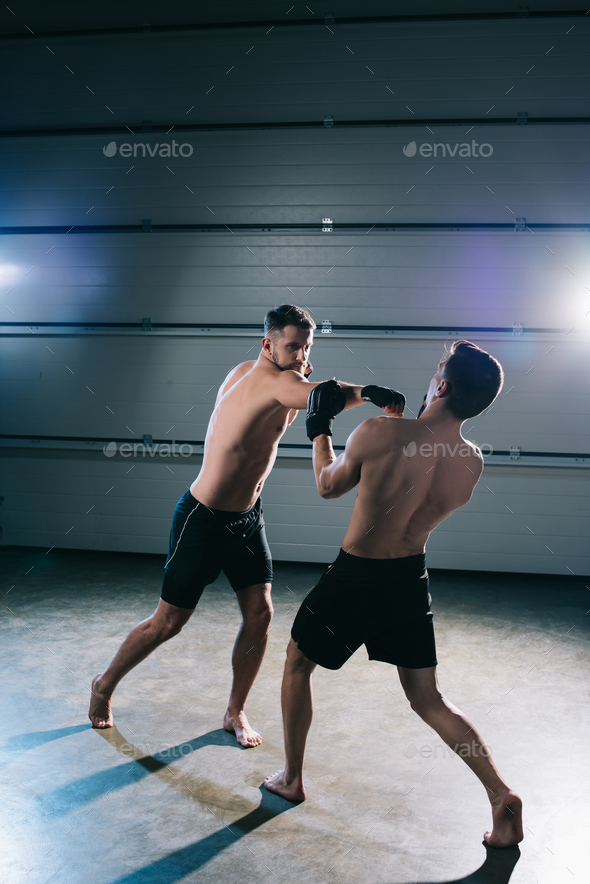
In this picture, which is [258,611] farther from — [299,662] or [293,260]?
[293,260]

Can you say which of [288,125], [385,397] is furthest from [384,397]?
[288,125]

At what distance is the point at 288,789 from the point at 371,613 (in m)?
0.86

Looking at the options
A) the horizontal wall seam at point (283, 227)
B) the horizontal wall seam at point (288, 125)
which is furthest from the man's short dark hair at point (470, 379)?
the horizontal wall seam at point (288, 125)

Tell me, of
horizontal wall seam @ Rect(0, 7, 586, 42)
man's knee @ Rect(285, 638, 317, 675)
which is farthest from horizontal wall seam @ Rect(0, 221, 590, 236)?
man's knee @ Rect(285, 638, 317, 675)

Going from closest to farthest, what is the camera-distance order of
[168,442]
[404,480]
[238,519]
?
[404,480]
[238,519]
[168,442]

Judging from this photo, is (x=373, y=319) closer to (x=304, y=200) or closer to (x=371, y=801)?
(x=304, y=200)

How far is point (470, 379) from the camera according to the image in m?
2.17

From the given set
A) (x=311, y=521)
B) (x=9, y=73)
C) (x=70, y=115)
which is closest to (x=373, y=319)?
(x=311, y=521)

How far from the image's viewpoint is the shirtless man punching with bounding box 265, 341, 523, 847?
2158mm

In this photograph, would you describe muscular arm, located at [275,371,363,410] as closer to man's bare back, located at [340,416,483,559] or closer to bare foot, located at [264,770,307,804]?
man's bare back, located at [340,416,483,559]

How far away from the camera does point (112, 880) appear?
2.07m

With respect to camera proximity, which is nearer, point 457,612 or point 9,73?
point 457,612

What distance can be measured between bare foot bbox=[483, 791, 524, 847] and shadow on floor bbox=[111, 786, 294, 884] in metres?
0.74

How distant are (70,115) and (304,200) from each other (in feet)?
7.83
